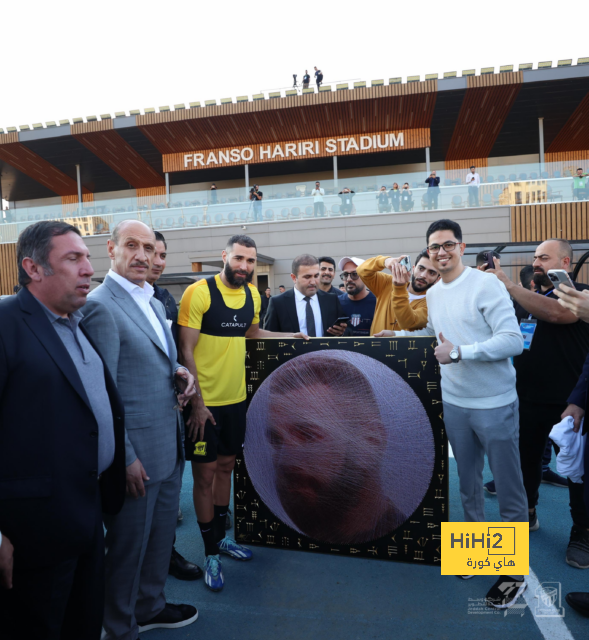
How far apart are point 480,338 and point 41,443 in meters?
2.25

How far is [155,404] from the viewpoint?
2.14m

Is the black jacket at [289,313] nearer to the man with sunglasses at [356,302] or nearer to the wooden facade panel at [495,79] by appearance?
the man with sunglasses at [356,302]

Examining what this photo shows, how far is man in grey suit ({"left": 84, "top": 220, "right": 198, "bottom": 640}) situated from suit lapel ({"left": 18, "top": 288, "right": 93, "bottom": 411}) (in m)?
0.39

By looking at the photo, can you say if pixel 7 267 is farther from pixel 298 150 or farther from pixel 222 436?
pixel 222 436

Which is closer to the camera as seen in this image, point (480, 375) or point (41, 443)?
point (41, 443)

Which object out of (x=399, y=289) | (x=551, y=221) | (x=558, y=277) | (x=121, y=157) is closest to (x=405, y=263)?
(x=399, y=289)

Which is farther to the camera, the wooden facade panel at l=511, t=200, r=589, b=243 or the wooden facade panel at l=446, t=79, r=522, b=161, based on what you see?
the wooden facade panel at l=446, t=79, r=522, b=161

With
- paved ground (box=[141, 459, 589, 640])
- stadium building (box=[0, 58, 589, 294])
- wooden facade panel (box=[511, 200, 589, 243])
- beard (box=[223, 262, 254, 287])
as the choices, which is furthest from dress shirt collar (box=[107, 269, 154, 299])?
wooden facade panel (box=[511, 200, 589, 243])

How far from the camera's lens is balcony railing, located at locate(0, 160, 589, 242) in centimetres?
1360

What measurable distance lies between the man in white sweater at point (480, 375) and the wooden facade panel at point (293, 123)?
16.1 meters

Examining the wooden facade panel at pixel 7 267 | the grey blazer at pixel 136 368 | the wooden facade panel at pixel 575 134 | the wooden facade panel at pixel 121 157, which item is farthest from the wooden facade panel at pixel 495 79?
the wooden facade panel at pixel 7 267

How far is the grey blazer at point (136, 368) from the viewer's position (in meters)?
1.98

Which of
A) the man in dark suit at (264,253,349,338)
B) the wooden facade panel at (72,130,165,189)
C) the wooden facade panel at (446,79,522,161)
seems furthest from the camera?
the wooden facade panel at (72,130,165,189)

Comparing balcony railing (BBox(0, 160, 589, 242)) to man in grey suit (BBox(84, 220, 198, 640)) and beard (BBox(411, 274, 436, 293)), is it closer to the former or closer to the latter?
beard (BBox(411, 274, 436, 293))
